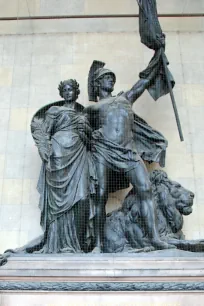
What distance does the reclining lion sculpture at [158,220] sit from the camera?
6273 millimetres

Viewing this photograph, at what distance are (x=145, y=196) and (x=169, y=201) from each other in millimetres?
425

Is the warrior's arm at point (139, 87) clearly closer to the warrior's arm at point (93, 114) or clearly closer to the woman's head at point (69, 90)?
the warrior's arm at point (93, 114)

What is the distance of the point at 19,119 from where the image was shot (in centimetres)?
802

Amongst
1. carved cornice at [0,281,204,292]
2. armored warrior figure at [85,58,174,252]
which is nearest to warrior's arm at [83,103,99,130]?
armored warrior figure at [85,58,174,252]

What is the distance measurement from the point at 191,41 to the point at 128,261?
14.2 feet

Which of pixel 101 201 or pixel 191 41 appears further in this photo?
pixel 191 41

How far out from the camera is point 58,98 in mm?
8156

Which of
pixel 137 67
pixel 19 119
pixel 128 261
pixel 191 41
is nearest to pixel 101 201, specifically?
pixel 128 261

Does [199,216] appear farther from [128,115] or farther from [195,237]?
[128,115]

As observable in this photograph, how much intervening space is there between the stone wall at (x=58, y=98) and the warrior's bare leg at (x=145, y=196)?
2.79 feet

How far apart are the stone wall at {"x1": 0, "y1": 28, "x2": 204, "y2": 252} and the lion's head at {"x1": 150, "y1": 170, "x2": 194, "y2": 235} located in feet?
1.85

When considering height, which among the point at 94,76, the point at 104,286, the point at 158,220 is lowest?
the point at 104,286

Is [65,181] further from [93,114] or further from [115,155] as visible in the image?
[93,114]

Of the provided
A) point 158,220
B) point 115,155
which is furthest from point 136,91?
point 158,220
